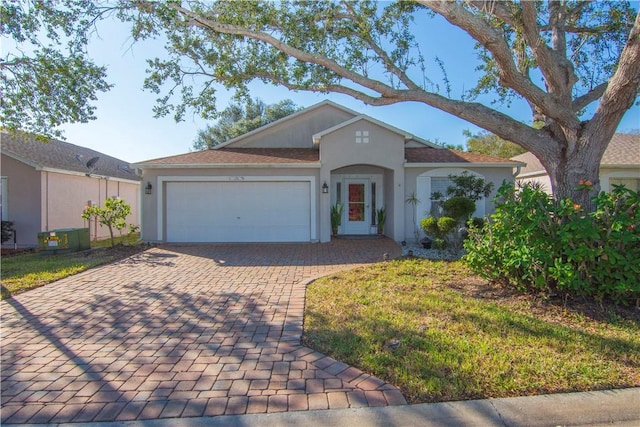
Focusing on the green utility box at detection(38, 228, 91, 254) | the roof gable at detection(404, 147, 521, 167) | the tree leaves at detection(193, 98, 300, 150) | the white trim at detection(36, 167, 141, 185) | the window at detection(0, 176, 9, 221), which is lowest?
the green utility box at detection(38, 228, 91, 254)

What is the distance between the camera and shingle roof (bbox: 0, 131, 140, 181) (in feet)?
41.1

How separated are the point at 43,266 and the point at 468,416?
1009cm

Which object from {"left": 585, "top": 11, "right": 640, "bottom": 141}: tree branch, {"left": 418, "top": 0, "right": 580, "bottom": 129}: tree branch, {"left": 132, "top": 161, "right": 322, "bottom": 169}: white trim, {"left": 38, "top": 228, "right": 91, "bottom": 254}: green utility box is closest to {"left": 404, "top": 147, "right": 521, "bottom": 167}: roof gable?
{"left": 132, "top": 161, "right": 322, "bottom": 169}: white trim

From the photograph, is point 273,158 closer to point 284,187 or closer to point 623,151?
point 284,187

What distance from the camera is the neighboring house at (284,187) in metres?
12.4

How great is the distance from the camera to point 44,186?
1283 centimetres

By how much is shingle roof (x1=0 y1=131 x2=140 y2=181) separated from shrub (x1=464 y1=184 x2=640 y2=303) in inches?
491

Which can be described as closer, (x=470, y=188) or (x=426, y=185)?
(x=470, y=188)

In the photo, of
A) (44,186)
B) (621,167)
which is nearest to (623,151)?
(621,167)

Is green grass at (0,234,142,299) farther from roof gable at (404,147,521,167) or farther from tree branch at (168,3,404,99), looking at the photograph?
roof gable at (404,147,521,167)

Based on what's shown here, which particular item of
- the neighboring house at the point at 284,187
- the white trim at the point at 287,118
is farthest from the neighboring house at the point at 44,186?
the white trim at the point at 287,118

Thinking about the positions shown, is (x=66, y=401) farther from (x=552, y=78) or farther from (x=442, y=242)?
(x=442, y=242)

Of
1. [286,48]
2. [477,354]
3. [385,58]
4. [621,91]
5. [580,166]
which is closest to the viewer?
[477,354]

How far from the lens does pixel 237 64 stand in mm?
8406
